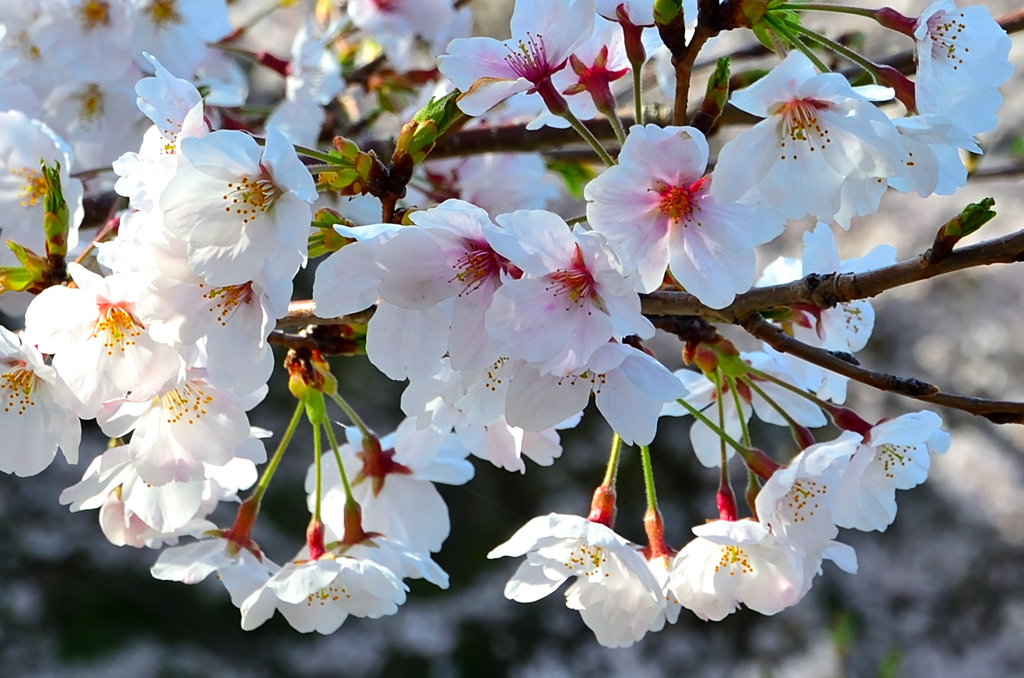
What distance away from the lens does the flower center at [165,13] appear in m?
1.06

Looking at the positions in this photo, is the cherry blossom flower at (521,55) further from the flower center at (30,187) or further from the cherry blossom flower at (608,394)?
the flower center at (30,187)

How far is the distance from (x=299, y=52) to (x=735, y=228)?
0.93m

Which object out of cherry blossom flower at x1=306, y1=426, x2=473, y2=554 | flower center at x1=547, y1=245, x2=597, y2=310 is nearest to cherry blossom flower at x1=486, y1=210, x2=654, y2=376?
flower center at x1=547, y1=245, x2=597, y2=310

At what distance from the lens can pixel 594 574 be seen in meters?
0.69

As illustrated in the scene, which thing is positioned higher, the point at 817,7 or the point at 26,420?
the point at 817,7

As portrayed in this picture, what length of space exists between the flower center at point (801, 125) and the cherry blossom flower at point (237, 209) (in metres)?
0.28

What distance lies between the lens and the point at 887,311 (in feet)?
7.97

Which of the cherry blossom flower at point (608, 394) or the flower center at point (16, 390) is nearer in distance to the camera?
the cherry blossom flower at point (608, 394)

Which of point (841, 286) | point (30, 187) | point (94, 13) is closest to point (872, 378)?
point (841, 286)

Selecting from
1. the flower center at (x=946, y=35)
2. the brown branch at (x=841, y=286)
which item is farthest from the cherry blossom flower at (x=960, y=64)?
the brown branch at (x=841, y=286)

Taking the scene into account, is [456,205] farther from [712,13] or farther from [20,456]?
[20,456]

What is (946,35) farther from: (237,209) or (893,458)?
(237,209)

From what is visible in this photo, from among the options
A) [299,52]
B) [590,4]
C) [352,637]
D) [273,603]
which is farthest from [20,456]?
[352,637]

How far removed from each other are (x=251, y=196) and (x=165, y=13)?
0.67 m
